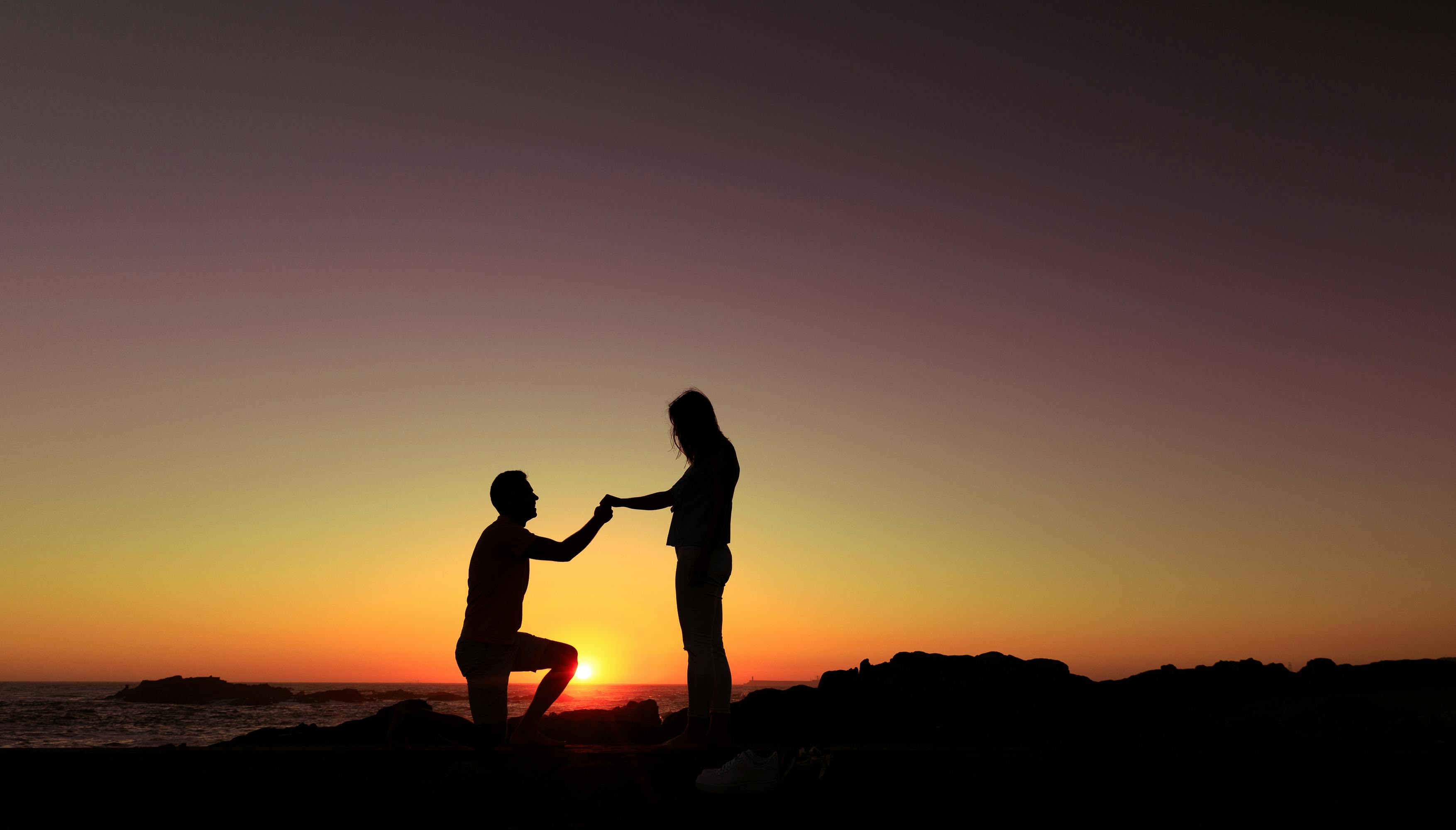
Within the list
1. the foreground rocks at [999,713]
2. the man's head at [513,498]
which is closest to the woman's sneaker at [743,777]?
the man's head at [513,498]

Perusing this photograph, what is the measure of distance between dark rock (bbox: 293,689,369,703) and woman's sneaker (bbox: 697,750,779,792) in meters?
117

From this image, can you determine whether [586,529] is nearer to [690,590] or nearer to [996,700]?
[690,590]

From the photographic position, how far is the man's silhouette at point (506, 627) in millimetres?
5477

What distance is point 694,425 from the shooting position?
609 cm

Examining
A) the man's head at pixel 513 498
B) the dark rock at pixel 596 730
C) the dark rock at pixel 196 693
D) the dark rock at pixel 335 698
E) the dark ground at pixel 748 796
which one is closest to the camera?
the dark ground at pixel 748 796

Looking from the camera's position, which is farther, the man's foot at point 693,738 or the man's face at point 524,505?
the man's face at point 524,505

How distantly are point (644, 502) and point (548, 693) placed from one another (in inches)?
59.4

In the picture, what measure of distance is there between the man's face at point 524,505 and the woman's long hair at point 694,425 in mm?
1042

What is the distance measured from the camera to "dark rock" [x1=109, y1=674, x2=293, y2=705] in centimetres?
10450

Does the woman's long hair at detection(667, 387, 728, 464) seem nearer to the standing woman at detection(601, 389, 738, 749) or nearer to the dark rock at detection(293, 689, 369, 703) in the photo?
the standing woman at detection(601, 389, 738, 749)

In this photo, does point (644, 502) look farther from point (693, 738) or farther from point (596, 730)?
point (596, 730)

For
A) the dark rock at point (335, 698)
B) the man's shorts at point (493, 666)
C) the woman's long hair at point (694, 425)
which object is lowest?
the dark rock at point (335, 698)

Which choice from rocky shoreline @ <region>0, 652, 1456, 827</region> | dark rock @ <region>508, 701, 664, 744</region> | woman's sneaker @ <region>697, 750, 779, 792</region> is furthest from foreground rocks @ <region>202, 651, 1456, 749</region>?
woman's sneaker @ <region>697, 750, 779, 792</region>

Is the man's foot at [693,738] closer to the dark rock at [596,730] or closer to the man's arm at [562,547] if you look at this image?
the man's arm at [562,547]
